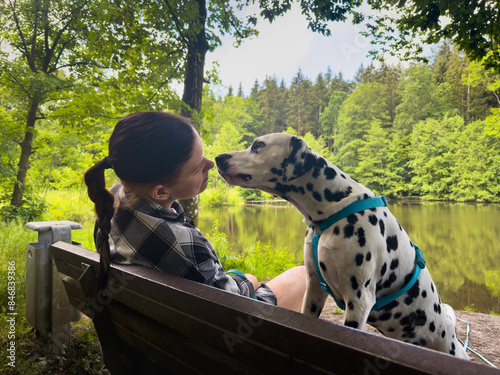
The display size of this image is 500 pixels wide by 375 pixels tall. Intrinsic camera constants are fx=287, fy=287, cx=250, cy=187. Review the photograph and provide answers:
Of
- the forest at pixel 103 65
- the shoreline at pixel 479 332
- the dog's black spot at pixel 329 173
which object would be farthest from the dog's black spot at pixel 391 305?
the forest at pixel 103 65

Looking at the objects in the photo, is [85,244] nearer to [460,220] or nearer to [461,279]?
[461,279]

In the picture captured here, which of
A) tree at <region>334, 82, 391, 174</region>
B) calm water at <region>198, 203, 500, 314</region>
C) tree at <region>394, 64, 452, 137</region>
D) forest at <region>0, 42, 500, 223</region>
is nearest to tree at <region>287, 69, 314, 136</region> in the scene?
forest at <region>0, 42, 500, 223</region>

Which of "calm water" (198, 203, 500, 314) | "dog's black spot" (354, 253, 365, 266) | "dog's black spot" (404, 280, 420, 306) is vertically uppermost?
"dog's black spot" (354, 253, 365, 266)

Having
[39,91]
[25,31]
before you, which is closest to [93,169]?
[39,91]

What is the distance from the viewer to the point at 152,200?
1.27 meters

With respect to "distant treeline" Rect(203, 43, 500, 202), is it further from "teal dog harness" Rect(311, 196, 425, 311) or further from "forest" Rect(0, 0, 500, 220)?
"teal dog harness" Rect(311, 196, 425, 311)

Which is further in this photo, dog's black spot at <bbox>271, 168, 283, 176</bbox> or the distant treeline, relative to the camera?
the distant treeline

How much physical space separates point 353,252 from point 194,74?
460cm

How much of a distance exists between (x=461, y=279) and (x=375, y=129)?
22.9m

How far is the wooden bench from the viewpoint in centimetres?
51

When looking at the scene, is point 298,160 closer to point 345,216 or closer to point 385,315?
point 345,216

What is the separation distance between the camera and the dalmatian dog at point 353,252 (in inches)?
51.2

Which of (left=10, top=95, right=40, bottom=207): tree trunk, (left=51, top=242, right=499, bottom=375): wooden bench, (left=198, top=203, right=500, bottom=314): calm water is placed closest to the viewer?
(left=51, top=242, right=499, bottom=375): wooden bench

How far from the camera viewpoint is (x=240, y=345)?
71 cm
